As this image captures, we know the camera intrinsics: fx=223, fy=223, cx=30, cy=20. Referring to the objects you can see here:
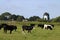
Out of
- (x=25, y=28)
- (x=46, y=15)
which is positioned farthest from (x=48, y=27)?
(x=46, y=15)

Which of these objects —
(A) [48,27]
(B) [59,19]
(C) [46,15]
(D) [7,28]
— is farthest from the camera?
(C) [46,15]

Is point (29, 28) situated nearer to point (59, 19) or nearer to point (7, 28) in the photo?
point (7, 28)

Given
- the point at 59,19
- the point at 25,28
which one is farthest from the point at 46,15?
the point at 25,28

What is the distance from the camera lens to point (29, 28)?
104 feet

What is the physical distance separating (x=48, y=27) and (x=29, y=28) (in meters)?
14.7

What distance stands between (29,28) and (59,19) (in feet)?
250

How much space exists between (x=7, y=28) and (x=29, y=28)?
3.34m

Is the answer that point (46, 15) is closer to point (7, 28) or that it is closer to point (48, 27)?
point (48, 27)

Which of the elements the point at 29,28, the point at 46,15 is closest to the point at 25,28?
the point at 29,28

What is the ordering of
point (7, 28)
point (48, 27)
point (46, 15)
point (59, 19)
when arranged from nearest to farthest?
point (7, 28) → point (48, 27) → point (59, 19) → point (46, 15)

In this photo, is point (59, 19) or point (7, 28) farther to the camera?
point (59, 19)

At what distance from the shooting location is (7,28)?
99.6 feet

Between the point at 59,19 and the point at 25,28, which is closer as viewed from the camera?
the point at 25,28

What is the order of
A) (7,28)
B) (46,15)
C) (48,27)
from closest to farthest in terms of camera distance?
(7,28), (48,27), (46,15)
